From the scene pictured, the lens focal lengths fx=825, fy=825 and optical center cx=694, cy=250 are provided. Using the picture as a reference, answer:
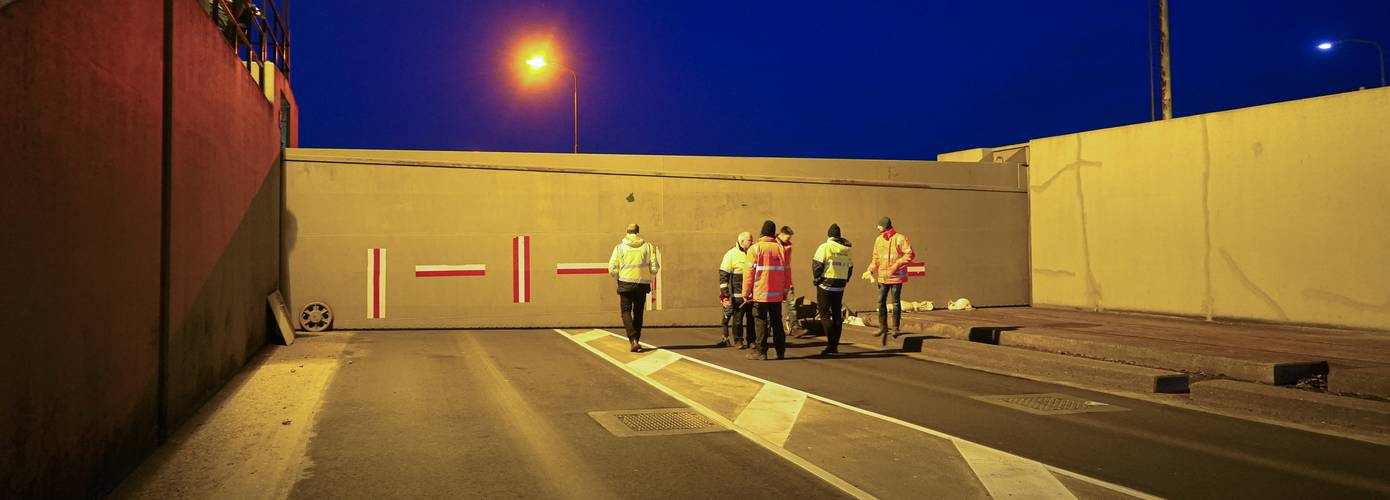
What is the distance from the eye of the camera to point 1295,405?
22.4 feet

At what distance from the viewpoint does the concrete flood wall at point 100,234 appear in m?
3.55

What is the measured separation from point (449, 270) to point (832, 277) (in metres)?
7.76

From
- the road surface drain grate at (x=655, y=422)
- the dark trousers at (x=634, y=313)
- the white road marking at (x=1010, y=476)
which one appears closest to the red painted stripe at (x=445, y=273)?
the dark trousers at (x=634, y=313)

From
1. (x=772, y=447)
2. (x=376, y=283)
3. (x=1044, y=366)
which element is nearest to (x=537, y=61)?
(x=376, y=283)

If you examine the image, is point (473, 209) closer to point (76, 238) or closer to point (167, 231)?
point (167, 231)

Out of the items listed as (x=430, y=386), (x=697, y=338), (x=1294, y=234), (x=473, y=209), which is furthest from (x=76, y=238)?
(x=1294, y=234)

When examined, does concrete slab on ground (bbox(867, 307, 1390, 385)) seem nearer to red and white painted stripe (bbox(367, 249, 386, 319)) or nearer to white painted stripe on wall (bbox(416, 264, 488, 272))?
white painted stripe on wall (bbox(416, 264, 488, 272))

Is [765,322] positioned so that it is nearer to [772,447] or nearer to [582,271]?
[772,447]

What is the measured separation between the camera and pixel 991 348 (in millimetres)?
10383

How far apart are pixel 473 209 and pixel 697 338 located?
510cm

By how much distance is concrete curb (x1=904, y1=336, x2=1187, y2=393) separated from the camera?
834 centimetres

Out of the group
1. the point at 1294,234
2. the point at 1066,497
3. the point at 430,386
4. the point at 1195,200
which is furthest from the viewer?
the point at 1195,200

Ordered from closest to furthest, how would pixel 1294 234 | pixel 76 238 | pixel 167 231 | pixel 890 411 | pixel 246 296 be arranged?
pixel 76 238 < pixel 167 231 < pixel 890 411 < pixel 246 296 < pixel 1294 234

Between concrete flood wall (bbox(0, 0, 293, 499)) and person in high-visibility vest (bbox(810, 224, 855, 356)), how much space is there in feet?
23.2
